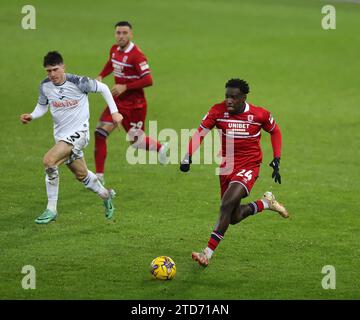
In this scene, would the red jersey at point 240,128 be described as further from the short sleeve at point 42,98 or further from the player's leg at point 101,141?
the player's leg at point 101,141

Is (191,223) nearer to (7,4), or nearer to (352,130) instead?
(352,130)

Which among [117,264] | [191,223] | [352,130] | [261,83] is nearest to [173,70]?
[261,83]

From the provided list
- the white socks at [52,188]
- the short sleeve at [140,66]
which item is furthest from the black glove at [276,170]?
the short sleeve at [140,66]

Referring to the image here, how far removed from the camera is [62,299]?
11938 millimetres

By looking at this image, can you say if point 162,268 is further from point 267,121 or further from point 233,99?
point 267,121

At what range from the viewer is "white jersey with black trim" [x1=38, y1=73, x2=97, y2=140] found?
15508mm

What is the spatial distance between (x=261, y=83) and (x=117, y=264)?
61.6 feet

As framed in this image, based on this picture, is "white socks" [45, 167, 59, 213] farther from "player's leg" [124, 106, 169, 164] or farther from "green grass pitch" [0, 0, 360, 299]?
"player's leg" [124, 106, 169, 164]

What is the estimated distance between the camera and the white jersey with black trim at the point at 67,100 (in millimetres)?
15508

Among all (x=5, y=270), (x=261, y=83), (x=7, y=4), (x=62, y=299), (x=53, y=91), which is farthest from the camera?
(x=7, y=4)

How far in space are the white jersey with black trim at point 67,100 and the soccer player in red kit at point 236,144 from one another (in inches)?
104

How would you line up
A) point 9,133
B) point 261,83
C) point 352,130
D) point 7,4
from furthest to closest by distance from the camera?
point 7,4 → point 261,83 → point 352,130 → point 9,133
